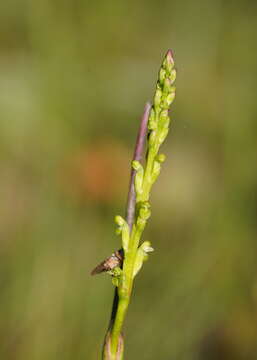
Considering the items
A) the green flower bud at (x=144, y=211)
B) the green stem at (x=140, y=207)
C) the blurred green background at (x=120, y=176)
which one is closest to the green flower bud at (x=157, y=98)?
the green stem at (x=140, y=207)

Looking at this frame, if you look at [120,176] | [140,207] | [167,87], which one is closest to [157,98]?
[167,87]

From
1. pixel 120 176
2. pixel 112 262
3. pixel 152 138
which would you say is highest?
pixel 120 176

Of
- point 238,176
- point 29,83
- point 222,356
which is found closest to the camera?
point 222,356

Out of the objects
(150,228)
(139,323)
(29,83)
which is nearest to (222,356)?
(139,323)

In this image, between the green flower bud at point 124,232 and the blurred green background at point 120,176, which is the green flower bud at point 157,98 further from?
the blurred green background at point 120,176

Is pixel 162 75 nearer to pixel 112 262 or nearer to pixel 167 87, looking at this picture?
pixel 167 87

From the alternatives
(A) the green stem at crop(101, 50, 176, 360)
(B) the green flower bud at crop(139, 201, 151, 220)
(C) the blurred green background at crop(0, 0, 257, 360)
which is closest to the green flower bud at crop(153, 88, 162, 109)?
(A) the green stem at crop(101, 50, 176, 360)

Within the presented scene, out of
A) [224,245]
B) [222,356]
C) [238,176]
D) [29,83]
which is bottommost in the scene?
[222,356]

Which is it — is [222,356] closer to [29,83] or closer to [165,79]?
[29,83]
